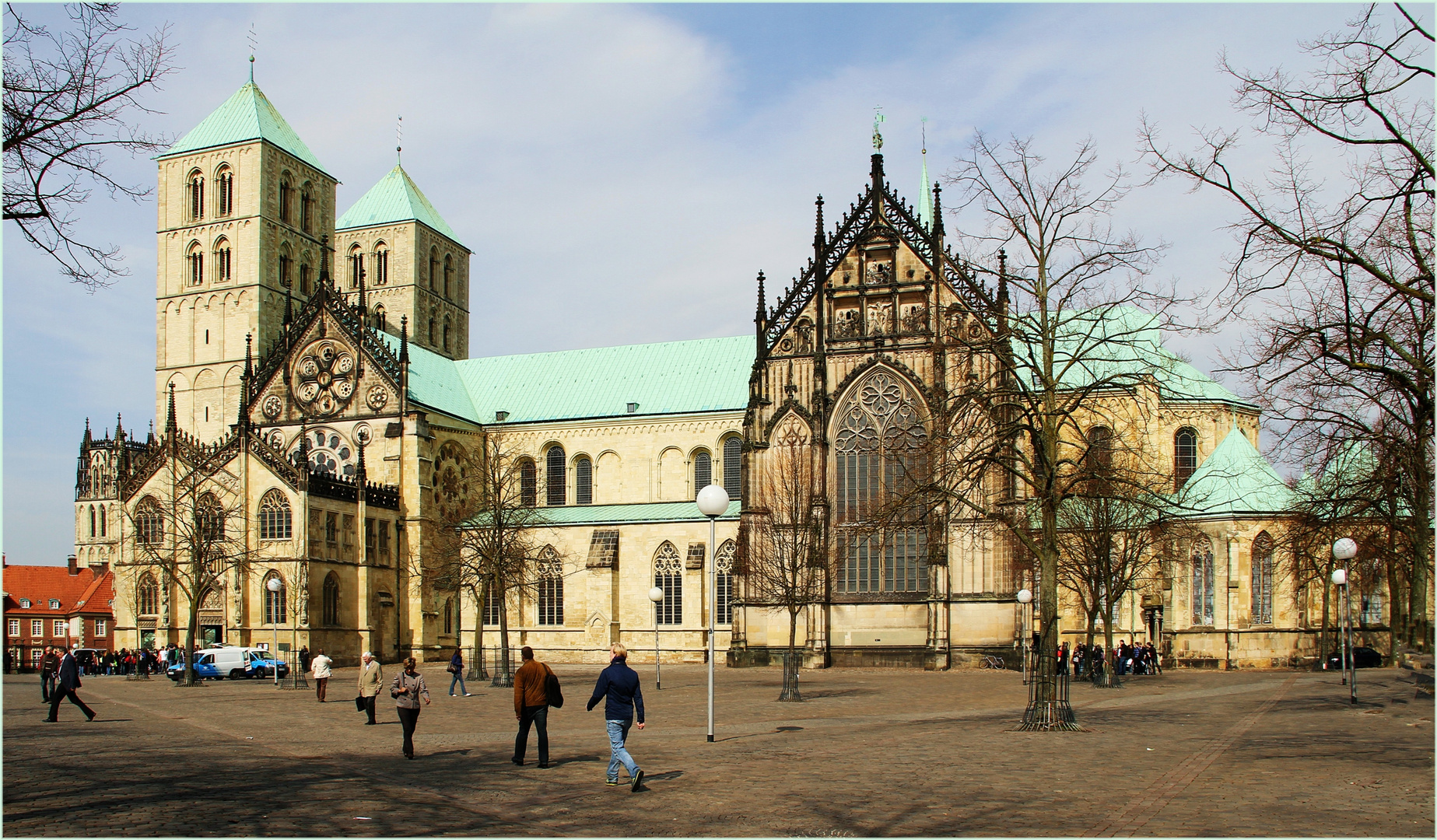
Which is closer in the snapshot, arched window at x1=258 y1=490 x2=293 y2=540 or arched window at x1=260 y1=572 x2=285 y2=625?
arched window at x1=260 y1=572 x2=285 y2=625

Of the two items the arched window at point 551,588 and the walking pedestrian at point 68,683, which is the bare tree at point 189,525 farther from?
the walking pedestrian at point 68,683

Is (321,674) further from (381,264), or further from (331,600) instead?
(381,264)

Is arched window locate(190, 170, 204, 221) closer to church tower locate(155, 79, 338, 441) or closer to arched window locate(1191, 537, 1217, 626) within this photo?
church tower locate(155, 79, 338, 441)

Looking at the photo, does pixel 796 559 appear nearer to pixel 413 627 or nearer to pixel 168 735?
pixel 168 735

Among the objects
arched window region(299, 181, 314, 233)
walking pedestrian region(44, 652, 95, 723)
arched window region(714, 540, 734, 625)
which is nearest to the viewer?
walking pedestrian region(44, 652, 95, 723)

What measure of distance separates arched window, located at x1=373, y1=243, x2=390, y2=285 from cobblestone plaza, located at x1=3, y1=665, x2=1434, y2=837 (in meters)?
59.0

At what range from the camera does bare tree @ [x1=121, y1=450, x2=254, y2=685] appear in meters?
51.8

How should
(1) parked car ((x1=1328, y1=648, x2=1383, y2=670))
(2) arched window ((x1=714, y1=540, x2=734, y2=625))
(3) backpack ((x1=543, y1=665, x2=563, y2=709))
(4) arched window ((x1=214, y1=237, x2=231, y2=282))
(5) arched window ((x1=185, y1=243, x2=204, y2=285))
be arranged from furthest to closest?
1. (5) arched window ((x1=185, y1=243, x2=204, y2=285))
2. (4) arched window ((x1=214, y1=237, x2=231, y2=282))
3. (2) arched window ((x1=714, y1=540, x2=734, y2=625))
4. (1) parked car ((x1=1328, y1=648, x2=1383, y2=670))
5. (3) backpack ((x1=543, y1=665, x2=563, y2=709))

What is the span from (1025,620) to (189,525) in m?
35.1

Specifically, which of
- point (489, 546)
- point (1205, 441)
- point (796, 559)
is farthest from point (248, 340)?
point (1205, 441)

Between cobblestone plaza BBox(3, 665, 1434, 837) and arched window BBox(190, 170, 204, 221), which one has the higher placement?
arched window BBox(190, 170, 204, 221)

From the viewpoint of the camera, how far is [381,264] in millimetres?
87125

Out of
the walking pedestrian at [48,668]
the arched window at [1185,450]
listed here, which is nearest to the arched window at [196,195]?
the walking pedestrian at [48,668]

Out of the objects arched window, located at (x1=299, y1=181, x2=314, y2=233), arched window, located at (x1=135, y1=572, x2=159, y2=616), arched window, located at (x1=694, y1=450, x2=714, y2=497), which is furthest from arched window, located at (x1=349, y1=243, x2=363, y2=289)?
arched window, located at (x1=694, y1=450, x2=714, y2=497)
